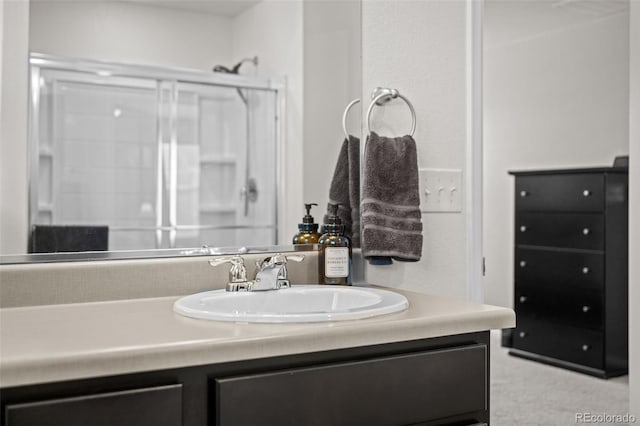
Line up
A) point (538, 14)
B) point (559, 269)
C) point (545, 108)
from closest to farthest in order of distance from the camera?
point (559, 269) < point (538, 14) < point (545, 108)

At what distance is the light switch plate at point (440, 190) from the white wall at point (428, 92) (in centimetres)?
2

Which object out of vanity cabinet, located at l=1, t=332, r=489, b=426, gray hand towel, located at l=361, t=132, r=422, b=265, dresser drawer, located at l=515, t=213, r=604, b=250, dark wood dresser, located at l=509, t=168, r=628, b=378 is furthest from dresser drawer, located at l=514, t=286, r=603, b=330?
vanity cabinet, located at l=1, t=332, r=489, b=426

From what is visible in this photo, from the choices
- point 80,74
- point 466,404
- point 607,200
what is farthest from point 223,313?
point 607,200

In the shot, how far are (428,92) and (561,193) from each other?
2871 millimetres

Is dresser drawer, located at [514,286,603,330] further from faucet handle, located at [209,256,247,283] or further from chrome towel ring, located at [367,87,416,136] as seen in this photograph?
faucet handle, located at [209,256,247,283]

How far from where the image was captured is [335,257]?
1.73 m

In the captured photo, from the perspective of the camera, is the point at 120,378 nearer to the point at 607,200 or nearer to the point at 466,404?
the point at 466,404

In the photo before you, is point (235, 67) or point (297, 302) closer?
point (297, 302)

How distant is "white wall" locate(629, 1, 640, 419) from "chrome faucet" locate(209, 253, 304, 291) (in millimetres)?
1932

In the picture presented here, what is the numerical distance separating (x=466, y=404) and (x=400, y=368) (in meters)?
0.19

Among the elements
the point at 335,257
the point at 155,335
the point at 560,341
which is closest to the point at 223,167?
the point at 335,257

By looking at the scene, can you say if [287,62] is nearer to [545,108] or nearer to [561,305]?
[561,305]

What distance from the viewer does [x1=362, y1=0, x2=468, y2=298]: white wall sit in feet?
6.40

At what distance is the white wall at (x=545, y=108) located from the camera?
4836mm
